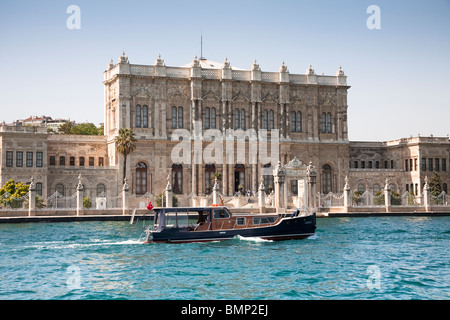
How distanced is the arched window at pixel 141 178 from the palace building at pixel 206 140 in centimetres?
10

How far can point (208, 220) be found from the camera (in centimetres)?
3003

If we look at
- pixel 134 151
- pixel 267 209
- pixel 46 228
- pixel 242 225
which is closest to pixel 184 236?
pixel 242 225

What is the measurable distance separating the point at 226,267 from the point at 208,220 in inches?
321

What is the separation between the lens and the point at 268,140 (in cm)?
6144

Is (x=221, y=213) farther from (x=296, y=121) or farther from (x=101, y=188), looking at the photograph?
(x=296, y=121)

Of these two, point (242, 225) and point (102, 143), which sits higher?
point (102, 143)

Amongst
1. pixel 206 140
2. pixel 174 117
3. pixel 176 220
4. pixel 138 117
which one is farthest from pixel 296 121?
pixel 176 220

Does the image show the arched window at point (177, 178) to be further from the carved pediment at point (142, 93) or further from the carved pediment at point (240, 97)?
the carved pediment at point (240, 97)

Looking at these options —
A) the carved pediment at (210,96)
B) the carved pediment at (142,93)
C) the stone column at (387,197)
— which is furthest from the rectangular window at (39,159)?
the stone column at (387,197)

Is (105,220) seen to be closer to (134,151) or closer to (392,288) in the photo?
(134,151)

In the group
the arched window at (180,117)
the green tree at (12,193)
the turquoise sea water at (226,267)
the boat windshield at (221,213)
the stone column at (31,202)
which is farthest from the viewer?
the arched window at (180,117)

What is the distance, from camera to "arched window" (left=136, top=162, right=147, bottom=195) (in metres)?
57.4

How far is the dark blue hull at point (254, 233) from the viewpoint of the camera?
29.0 metres
